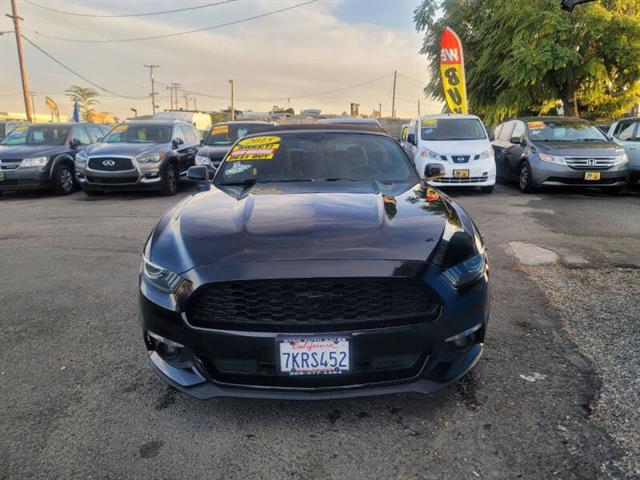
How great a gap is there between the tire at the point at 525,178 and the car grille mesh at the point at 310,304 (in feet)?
29.7

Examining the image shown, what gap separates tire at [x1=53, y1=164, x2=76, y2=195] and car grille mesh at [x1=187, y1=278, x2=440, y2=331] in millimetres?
10520

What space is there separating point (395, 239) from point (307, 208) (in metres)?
0.66

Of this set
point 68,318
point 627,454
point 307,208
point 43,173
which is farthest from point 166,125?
point 627,454

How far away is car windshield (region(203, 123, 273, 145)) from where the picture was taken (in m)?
12.1

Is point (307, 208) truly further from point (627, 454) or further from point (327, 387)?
point (627, 454)

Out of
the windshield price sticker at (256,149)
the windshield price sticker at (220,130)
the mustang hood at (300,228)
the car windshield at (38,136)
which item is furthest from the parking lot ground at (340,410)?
the car windshield at (38,136)

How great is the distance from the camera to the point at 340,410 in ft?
8.57

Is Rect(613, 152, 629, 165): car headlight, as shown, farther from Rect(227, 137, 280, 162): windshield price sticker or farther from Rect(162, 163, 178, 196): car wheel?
Rect(162, 163, 178, 196): car wheel

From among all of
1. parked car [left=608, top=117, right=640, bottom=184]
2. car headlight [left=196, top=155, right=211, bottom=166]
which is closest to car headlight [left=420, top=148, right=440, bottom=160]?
parked car [left=608, top=117, right=640, bottom=184]

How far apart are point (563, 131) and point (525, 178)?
1.30 meters

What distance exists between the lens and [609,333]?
3.46m

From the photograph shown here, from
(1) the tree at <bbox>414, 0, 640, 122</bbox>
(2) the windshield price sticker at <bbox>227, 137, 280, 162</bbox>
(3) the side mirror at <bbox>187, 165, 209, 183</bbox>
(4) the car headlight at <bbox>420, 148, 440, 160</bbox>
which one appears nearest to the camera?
(2) the windshield price sticker at <bbox>227, 137, 280, 162</bbox>

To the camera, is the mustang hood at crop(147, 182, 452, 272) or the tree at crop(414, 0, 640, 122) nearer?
the mustang hood at crop(147, 182, 452, 272)

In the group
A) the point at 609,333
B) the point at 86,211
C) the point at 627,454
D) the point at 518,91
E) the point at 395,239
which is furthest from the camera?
the point at 518,91
